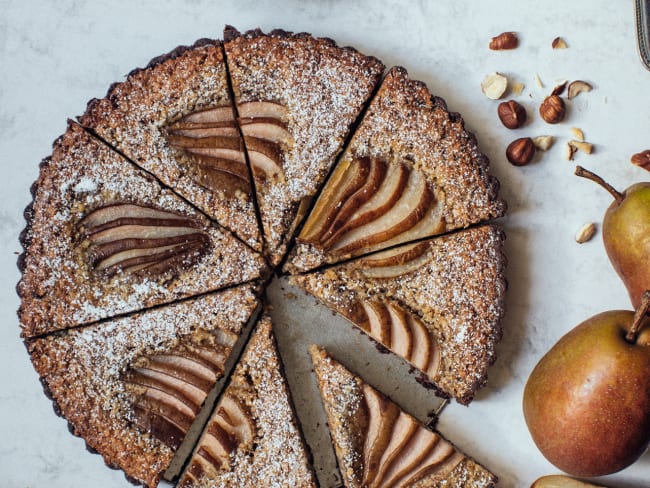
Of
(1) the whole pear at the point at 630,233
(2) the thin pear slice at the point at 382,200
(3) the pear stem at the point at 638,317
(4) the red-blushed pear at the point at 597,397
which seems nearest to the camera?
(3) the pear stem at the point at 638,317

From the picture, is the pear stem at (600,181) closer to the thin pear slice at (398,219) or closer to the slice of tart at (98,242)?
the thin pear slice at (398,219)

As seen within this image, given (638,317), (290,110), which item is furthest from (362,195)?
(638,317)

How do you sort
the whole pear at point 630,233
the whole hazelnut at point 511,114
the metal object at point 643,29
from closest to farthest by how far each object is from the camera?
the whole pear at point 630,233 → the metal object at point 643,29 → the whole hazelnut at point 511,114

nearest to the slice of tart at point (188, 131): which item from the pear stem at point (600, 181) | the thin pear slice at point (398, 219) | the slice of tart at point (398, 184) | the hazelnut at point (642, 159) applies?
the slice of tart at point (398, 184)

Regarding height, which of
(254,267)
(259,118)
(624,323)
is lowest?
(624,323)

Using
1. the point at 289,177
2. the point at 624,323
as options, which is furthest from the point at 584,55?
the point at 289,177

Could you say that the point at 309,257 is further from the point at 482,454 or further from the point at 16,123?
the point at 16,123
